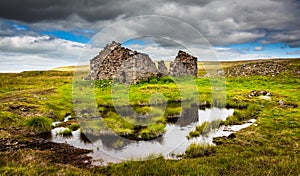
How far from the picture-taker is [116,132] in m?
21.6

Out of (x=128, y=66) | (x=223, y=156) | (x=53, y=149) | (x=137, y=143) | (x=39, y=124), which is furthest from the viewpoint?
(x=128, y=66)

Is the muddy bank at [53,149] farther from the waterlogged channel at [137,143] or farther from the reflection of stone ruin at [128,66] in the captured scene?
the reflection of stone ruin at [128,66]

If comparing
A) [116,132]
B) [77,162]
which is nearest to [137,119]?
[116,132]

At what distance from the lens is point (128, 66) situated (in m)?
51.1

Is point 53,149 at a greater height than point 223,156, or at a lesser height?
lesser

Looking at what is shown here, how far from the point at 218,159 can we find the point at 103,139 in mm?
9316

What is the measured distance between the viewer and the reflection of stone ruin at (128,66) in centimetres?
5106

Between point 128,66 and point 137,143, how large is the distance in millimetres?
33431

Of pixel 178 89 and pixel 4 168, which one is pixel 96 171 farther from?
pixel 178 89

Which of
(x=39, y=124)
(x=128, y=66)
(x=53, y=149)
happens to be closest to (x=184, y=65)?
(x=128, y=66)

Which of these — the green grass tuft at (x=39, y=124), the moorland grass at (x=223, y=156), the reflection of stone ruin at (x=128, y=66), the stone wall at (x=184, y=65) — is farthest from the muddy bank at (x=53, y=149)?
the stone wall at (x=184, y=65)

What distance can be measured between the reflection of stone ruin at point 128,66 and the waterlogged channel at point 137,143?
27.6m

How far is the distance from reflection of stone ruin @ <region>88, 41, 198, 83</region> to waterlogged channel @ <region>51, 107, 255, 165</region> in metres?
27.6

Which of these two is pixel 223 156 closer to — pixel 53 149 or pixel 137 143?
pixel 137 143
